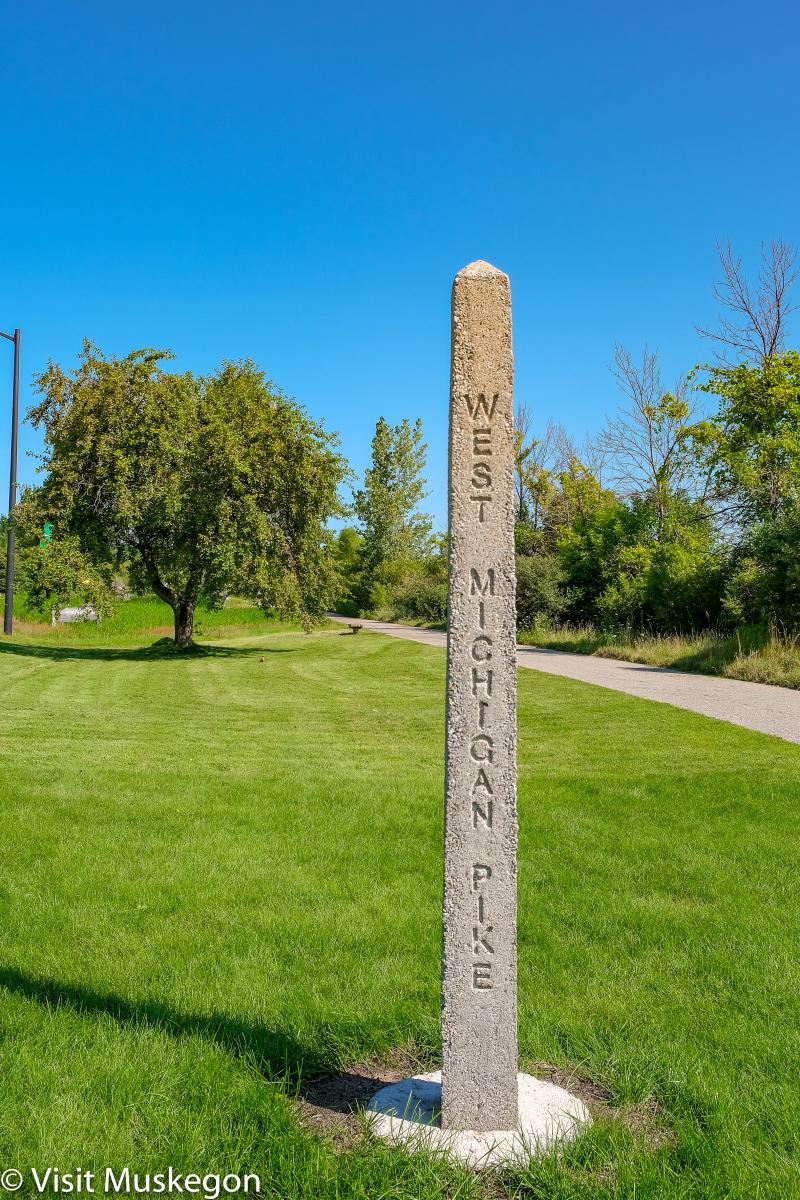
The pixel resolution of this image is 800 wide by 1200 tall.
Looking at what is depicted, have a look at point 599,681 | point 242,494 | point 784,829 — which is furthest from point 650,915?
point 242,494

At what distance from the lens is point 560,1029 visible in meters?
3.67

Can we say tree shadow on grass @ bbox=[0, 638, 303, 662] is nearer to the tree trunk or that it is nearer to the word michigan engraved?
the tree trunk

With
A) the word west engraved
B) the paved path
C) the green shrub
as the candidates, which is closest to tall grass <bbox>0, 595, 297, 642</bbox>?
the green shrub

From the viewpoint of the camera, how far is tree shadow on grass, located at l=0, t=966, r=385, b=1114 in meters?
3.23

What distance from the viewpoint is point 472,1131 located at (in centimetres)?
296

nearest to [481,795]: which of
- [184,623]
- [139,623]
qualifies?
[184,623]

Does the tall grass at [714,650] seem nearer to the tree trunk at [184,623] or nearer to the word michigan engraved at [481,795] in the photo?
the tree trunk at [184,623]

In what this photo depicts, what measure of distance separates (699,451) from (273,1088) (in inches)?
1072

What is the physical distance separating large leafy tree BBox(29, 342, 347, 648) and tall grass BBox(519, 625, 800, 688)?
8.00m

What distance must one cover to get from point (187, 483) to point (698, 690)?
14193mm

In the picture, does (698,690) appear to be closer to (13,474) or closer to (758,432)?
(758,432)

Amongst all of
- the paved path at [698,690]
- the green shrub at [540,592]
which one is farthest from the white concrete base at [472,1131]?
the green shrub at [540,592]

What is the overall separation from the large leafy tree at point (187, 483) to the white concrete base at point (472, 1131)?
19.9 m

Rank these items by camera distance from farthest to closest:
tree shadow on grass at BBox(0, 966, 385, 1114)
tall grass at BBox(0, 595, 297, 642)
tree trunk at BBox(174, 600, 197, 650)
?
tall grass at BBox(0, 595, 297, 642) < tree trunk at BBox(174, 600, 197, 650) < tree shadow on grass at BBox(0, 966, 385, 1114)
